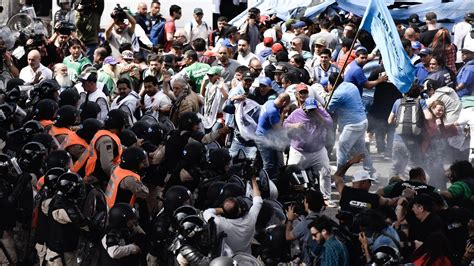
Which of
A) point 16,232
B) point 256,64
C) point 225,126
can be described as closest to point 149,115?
point 225,126

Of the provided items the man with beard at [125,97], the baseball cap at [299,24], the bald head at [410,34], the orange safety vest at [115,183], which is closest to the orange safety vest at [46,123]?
the man with beard at [125,97]

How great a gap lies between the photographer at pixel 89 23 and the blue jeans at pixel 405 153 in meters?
7.16

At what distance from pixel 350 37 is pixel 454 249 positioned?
9.53 metres

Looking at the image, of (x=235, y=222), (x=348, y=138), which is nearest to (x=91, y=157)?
(x=235, y=222)

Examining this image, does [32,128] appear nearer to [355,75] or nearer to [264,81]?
[264,81]

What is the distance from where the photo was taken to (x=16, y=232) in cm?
1573

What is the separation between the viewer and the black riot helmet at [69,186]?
14.8 metres

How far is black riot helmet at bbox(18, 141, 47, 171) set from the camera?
53.1ft

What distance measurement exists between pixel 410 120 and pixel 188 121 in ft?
11.0

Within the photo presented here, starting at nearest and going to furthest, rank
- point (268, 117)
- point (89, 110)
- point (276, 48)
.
A: 1. point (89, 110)
2. point (268, 117)
3. point (276, 48)

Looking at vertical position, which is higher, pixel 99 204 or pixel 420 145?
pixel 99 204

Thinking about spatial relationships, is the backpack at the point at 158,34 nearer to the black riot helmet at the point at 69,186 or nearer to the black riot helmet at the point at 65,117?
the black riot helmet at the point at 65,117

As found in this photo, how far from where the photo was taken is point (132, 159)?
15.4 metres

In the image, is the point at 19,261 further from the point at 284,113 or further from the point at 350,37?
Result: the point at 350,37
